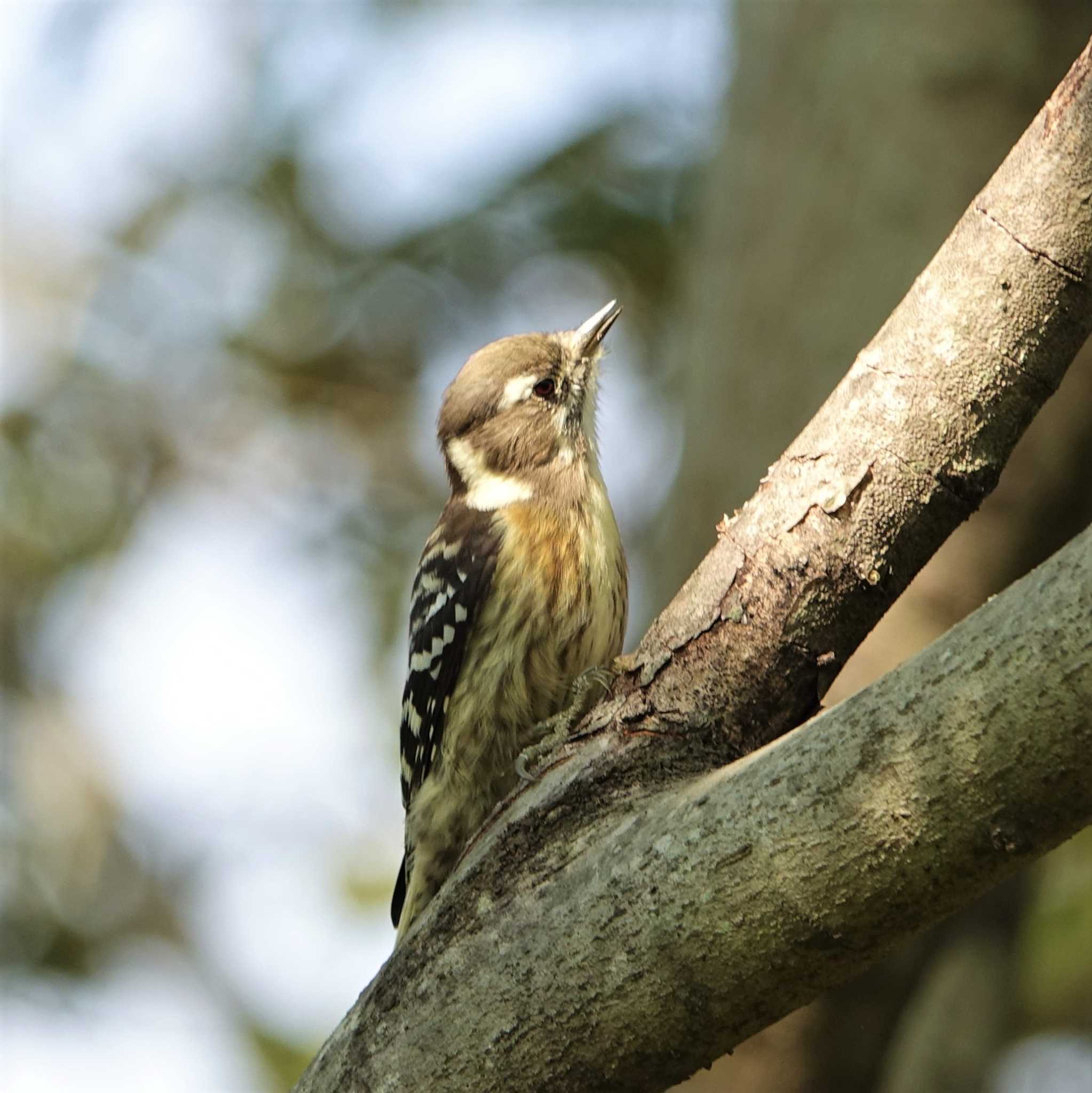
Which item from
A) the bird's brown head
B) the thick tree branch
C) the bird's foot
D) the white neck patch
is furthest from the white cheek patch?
the thick tree branch

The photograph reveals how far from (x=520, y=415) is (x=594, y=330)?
55 centimetres

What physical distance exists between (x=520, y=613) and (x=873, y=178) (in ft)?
10.8

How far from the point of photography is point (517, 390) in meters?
5.26

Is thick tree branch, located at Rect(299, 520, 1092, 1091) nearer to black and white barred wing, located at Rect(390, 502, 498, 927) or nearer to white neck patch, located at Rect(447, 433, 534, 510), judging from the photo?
black and white barred wing, located at Rect(390, 502, 498, 927)

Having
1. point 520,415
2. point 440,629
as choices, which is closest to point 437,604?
point 440,629

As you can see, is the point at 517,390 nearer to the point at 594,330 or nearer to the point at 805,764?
the point at 594,330

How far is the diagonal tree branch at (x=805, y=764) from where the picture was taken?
210 centimetres

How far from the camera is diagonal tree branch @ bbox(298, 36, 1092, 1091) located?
2.10 m

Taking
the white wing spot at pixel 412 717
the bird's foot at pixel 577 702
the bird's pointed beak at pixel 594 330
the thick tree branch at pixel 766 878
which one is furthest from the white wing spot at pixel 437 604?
the thick tree branch at pixel 766 878

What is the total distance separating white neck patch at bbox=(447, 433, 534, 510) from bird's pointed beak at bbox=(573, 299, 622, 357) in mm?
612

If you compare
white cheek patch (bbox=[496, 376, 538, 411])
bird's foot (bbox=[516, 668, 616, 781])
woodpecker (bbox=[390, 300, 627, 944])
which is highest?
white cheek patch (bbox=[496, 376, 538, 411])

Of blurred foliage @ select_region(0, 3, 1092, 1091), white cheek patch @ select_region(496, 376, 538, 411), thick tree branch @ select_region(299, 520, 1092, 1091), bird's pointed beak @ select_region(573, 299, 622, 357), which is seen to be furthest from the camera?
blurred foliage @ select_region(0, 3, 1092, 1091)

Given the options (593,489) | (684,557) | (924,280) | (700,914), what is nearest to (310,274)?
(684,557)

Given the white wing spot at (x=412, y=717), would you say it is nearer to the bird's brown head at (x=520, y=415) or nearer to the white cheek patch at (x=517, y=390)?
the bird's brown head at (x=520, y=415)
